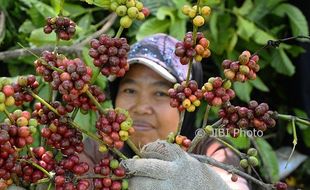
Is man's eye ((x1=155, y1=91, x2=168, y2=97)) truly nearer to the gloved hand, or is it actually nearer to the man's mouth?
the man's mouth

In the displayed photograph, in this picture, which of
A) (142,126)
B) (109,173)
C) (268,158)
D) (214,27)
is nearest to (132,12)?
(109,173)

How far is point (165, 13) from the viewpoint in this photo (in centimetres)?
217

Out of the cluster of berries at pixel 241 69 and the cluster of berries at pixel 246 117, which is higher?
the cluster of berries at pixel 241 69

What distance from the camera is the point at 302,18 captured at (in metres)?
2.38

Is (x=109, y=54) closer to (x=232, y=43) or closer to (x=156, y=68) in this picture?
(x=156, y=68)

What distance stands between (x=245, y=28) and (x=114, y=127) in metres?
1.59

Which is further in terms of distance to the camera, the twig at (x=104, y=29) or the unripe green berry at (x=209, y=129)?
the twig at (x=104, y=29)

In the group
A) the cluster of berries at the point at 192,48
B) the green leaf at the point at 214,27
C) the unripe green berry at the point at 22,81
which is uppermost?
the green leaf at the point at 214,27

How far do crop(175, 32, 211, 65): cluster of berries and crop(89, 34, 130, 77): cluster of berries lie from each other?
80 millimetres

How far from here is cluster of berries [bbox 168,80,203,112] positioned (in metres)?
0.81

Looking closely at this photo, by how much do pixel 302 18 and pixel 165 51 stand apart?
0.88 m

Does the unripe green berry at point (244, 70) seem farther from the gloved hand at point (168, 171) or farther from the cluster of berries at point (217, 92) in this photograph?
the gloved hand at point (168, 171)

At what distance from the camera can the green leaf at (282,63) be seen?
236 centimetres

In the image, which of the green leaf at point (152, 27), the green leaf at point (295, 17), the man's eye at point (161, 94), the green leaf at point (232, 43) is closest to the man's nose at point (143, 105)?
the man's eye at point (161, 94)
